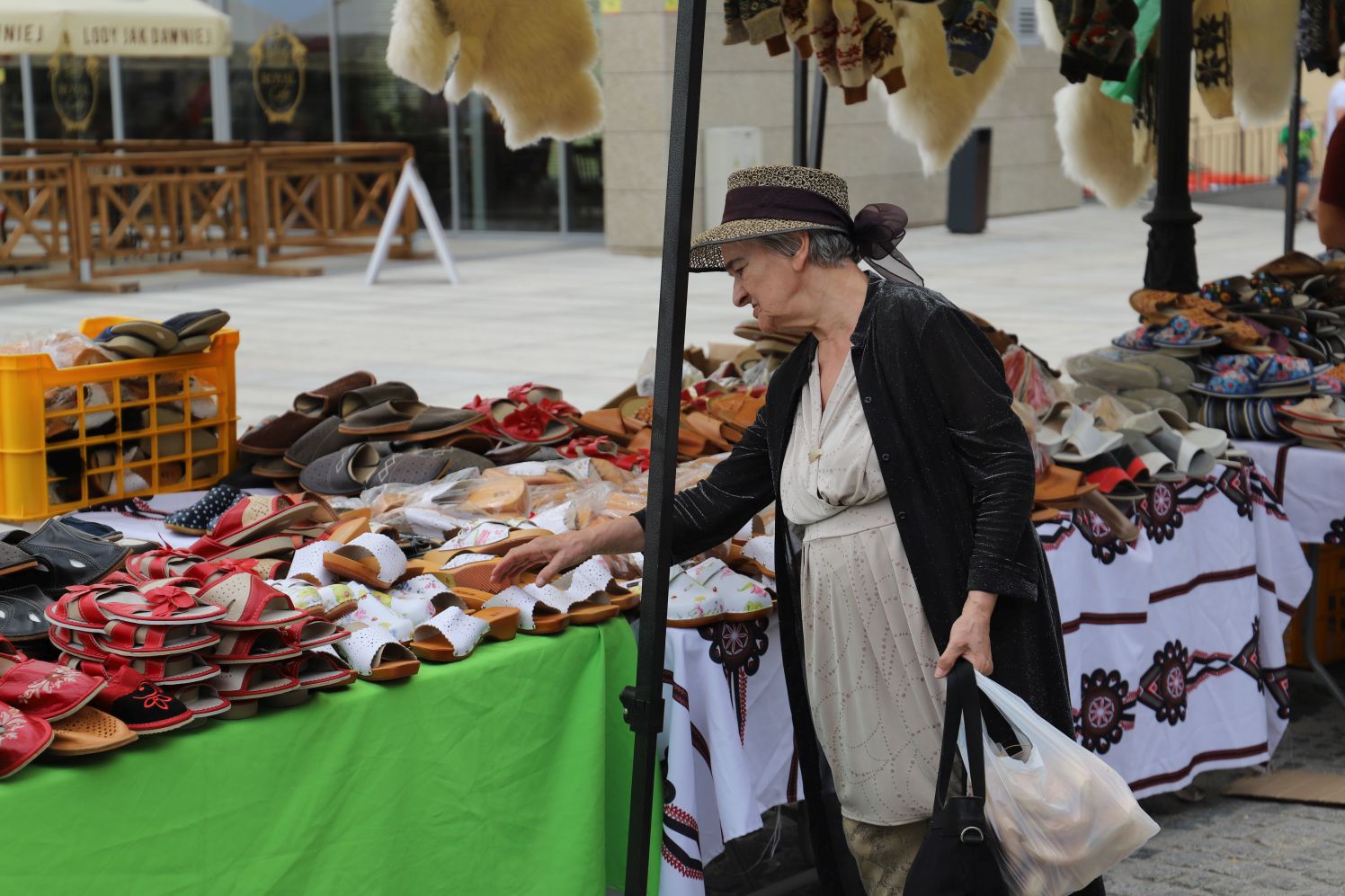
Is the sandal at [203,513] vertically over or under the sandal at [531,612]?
over

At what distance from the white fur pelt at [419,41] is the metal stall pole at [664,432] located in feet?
5.14

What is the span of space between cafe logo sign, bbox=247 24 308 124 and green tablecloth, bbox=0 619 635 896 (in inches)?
671

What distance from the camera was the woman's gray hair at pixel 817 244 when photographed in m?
2.46

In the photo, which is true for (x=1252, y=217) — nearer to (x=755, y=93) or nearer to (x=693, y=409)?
(x=755, y=93)

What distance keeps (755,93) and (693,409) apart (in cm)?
1220

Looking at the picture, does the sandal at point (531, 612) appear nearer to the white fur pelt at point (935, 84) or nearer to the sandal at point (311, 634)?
the sandal at point (311, 634)

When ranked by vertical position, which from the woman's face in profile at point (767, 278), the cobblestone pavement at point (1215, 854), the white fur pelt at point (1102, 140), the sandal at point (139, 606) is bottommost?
the cobblestone pavement at point (1215, 854)

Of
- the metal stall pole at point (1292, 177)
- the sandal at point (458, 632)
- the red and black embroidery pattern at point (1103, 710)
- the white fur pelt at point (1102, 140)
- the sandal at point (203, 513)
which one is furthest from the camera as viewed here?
the metal stall pole at point (1292, 177)

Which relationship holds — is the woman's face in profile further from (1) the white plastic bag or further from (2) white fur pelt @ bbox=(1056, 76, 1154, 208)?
(2) white fur pelt @ bbox=(1056, 76, 1154, 208)

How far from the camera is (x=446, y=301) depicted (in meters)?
12.7

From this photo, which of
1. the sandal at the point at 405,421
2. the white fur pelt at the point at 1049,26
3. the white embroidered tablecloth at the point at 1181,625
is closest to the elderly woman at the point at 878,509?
the white embroidered tablecloth at the point at 1181,625

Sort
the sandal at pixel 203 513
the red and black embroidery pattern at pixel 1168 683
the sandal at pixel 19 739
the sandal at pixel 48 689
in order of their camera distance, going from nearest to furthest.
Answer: the sandal at pixel 19 739 → the sandal at pixel 48 689 → the sandal at pixel 203 513 → the red and black embroidery pattern at pixel 1168 683

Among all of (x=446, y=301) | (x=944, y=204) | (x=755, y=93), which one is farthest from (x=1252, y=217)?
(x=446, y=301)

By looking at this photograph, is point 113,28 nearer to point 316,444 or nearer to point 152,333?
point 316,444
